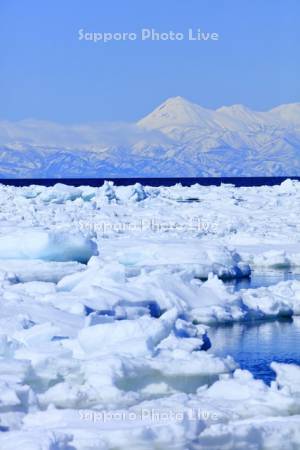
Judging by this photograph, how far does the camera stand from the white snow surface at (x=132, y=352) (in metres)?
7.23

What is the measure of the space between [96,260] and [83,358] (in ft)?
17.6

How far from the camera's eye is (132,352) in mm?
9141

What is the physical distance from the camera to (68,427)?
7.20m

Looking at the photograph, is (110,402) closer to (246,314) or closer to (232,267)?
(246,314)

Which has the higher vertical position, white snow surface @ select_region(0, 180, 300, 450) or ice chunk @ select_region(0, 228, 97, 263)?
ice chunk @ select_region(0, 228, 97, 263)

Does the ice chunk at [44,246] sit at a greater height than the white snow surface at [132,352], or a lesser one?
greater

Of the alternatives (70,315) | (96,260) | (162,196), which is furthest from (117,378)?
(162,196)

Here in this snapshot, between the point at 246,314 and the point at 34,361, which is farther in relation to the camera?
the point at 246,314

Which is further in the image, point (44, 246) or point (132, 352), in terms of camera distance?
point (44, 246)

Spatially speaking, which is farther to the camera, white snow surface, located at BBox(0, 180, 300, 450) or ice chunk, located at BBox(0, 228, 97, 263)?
ice chunk, located at BBox(0, 228, 97, 263)

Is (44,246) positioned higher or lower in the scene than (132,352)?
higher

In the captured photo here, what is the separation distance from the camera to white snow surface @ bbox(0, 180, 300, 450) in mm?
7227

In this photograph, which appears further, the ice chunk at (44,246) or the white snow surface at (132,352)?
the ice chunk at (44,246)

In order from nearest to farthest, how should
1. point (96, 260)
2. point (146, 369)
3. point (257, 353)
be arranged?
point (146, 369) < point (257, 353) < point (96, 260)
